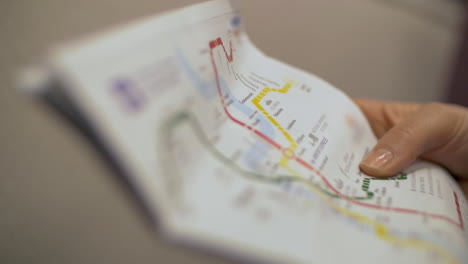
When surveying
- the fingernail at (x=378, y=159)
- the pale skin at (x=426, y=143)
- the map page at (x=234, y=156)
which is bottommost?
the pale skin at (x=426, y=143)

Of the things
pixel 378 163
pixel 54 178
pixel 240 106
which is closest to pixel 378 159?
pixel 378 163

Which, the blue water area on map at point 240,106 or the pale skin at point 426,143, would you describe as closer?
the blue water area on map at point 240,106

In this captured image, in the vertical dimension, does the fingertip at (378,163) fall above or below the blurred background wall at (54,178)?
below

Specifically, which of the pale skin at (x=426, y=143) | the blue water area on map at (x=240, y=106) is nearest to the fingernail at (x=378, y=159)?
the pale skin at (x=426, y=143)

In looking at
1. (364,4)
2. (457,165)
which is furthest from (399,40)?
(457,165)

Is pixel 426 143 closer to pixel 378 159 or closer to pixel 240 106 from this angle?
pixel 378 159

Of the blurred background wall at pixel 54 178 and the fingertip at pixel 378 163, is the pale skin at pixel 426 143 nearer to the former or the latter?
the fingertip at pixel 378 163

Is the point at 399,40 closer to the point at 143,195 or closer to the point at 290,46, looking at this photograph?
the point at 290,46
